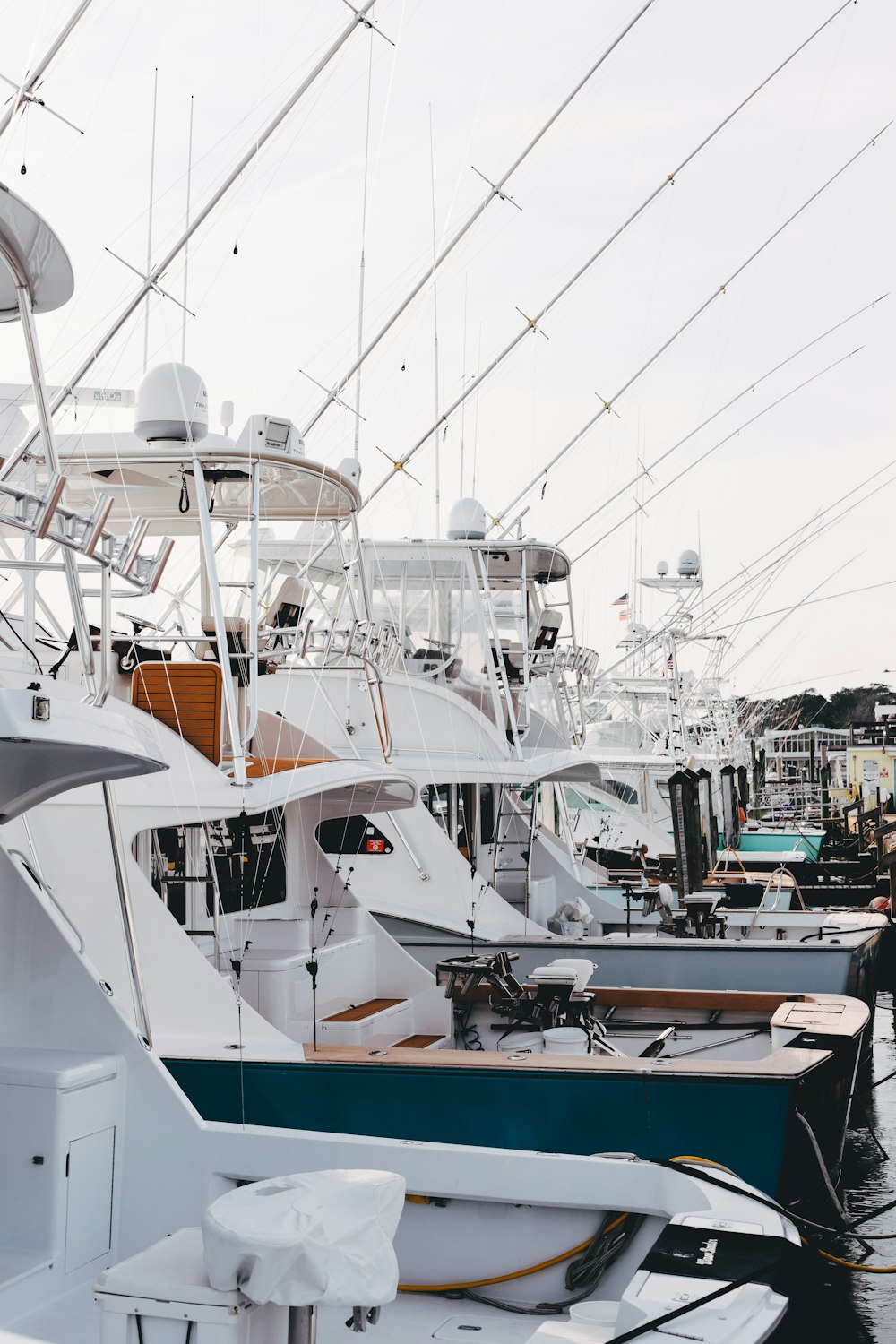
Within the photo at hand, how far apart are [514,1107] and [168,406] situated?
5.46m

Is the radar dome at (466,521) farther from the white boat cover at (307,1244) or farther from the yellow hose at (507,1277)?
the white boat cover at (307,1244)

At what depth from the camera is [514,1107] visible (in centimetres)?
717

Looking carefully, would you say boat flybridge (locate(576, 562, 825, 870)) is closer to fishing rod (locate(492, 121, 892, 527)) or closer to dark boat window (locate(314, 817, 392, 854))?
fishing rod (locate(492, 121, 892, 527))

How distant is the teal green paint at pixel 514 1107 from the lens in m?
7.01

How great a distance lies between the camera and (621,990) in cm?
977

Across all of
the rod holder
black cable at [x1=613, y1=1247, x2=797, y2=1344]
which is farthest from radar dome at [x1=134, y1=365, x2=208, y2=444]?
black cable at [x1=613, y1=1247, x2=797, y2=1344]

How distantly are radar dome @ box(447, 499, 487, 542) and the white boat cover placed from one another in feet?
41.8

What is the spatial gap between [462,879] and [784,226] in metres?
9.02

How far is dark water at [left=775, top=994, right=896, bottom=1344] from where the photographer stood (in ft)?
25.2

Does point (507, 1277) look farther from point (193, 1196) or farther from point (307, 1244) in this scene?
point (307, 1244)

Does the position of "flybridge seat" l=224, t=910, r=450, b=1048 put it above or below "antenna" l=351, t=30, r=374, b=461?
below

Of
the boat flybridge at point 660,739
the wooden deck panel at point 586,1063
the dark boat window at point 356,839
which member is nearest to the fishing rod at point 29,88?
the wooden deck panel at point 586,1063

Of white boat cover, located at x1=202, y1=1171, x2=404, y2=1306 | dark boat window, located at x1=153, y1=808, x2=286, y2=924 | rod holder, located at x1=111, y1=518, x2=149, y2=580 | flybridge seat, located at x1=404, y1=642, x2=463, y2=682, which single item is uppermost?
flybridge seat, located at x1=404, y1=642, x2=463, y2=682

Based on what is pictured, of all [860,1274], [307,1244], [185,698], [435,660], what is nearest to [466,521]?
[435,660]
